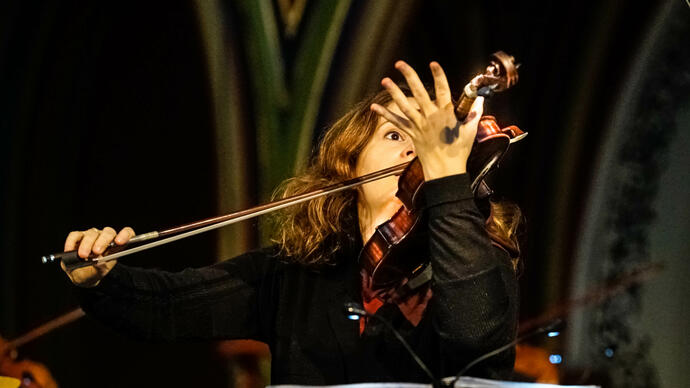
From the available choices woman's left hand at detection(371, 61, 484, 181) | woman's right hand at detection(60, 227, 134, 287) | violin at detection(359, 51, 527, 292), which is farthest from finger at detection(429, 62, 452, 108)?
woman's right hand at detection(60, 227, 134, 287)

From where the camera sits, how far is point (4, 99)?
7.46 ft

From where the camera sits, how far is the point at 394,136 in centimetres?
183

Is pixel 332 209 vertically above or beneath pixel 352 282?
above

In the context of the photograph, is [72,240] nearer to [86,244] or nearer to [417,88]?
[86,244]

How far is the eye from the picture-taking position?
5.98ft

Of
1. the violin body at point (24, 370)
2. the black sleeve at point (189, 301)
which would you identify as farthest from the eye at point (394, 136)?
the violin body at point (24, 370)

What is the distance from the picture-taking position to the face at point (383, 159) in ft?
5.71

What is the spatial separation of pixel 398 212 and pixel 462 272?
0.29 m

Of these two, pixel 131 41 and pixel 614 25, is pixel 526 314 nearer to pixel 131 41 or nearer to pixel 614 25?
pixel 614 25

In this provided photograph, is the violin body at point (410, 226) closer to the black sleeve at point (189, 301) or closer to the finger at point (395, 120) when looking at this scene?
the finger at point (395, 120)

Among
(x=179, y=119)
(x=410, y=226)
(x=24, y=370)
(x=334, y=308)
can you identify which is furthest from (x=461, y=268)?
(x=24, y=370)

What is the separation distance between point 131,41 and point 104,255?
1.02 meters

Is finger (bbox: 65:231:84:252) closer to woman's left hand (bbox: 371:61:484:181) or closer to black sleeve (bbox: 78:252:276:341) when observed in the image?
black sleeve (bbox: 78:252:276:341)

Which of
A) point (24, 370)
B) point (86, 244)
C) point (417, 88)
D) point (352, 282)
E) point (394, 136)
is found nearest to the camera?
point (417, 88)
